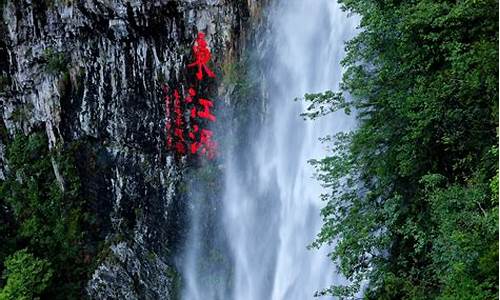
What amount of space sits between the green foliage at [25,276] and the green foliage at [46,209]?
64 centimetres

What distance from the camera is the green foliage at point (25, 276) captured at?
10.6 metres

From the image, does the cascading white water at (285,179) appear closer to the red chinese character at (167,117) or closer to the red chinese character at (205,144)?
the red chinese character at (205,144)

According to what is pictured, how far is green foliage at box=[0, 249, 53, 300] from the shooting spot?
10.6 meters

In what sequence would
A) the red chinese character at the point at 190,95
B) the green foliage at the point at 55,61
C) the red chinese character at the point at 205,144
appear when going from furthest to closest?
1. the green foliage at the point at 55,61
2. the red chinese character at the point at 205,144
3. the red chinese character at the point at 190,95

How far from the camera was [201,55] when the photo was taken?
10.8 meters

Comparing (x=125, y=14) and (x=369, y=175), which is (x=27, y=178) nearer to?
(x=125, y=14)

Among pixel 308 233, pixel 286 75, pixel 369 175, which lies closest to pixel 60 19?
pixel 286 75

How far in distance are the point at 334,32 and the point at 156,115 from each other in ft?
14.6

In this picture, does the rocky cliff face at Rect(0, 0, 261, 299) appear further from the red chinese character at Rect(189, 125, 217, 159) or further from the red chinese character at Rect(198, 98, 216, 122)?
the red chinese character at Rect(189, 125, 217, 159)

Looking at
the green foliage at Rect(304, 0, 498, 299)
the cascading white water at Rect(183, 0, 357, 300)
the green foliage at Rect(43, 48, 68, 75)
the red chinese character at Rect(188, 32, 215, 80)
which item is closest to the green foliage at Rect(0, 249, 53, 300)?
the cascading white water at Rect(183, 0, 357, 300)

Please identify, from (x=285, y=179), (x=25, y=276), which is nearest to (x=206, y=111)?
(x=285, y=179)

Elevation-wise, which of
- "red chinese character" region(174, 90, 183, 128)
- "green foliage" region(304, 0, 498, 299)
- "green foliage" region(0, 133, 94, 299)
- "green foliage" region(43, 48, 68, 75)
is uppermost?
"green foliage" region(43, 48, 68, 75)

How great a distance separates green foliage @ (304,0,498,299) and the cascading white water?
3.26 metres

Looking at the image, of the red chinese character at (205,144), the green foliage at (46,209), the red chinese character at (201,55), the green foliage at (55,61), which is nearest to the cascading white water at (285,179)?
the red chinese character at (205,144)
